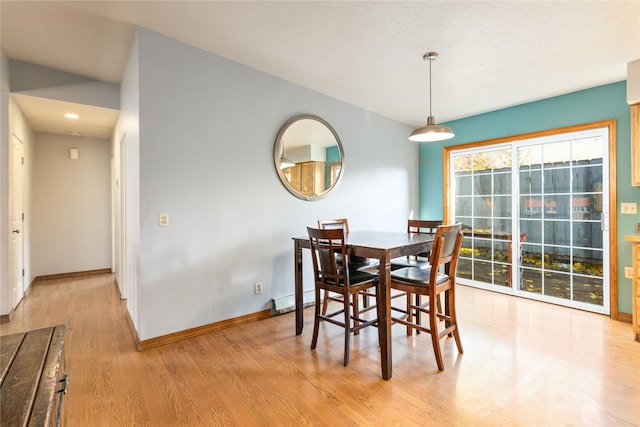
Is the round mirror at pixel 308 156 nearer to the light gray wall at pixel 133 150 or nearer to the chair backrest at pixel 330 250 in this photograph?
the chair backrest at pixel 330 250

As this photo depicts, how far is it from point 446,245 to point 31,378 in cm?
232

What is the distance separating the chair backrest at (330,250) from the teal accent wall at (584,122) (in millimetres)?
2999

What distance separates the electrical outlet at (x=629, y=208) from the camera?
3.09 metres

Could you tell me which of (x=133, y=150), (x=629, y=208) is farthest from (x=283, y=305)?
(x=629, y=208)

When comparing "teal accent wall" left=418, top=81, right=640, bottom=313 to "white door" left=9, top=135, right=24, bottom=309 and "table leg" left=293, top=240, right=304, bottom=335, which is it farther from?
"white door" left=9, top=135, right=24, bottom=309

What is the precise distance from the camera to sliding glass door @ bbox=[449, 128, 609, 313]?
3.41m

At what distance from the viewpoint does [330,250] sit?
2326 millimetres

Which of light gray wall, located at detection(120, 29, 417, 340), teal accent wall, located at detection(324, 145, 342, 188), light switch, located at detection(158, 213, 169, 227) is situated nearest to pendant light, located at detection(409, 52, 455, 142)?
teal accent wall, located at detection(324, 145, 342, 188)

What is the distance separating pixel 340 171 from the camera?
3.96 meters

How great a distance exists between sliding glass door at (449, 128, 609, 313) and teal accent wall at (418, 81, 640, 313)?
12 centimetres

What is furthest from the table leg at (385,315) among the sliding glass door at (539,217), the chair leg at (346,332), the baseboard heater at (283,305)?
the sliding glass door at (539,217)

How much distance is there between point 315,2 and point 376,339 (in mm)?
2641

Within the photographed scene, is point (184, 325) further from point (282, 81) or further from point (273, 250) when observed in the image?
point (282, 81)

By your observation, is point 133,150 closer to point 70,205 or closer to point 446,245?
point 446,245
